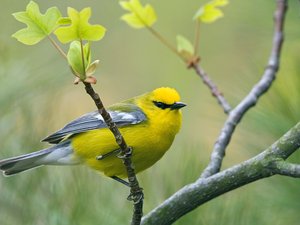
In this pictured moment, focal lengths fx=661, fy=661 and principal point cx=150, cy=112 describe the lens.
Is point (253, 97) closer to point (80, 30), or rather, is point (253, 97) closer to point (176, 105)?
point (176, 105)

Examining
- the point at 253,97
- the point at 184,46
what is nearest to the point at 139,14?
the point at 184,46

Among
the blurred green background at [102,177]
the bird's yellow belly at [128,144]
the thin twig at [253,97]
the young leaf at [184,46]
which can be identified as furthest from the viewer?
the bird's yellow belly at [128,144]

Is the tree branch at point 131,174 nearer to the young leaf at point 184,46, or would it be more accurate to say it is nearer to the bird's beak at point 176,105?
the young leaf at point 184,46

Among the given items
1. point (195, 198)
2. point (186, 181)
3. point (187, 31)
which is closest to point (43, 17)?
point (195, 198)

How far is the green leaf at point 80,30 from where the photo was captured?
1.11 metres

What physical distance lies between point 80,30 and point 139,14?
20.6 inches

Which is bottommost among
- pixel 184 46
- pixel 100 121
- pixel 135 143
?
pixel 135 143

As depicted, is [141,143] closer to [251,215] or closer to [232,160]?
[232,160]

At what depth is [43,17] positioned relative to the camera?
113 cm

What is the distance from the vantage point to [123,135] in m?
2.28

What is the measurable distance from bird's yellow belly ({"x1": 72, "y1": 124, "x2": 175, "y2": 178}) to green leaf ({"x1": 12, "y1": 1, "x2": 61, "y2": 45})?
1.05 meters

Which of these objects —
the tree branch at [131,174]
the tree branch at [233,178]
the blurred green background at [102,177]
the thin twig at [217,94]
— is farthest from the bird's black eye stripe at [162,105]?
the tree branch at [233,178]

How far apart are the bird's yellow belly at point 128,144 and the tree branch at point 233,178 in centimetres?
77

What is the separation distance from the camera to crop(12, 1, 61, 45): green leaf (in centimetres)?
113
